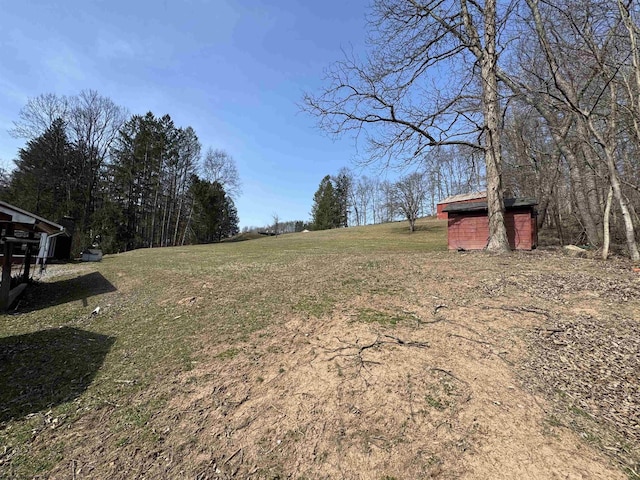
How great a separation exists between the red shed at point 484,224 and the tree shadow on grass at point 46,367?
478 inches

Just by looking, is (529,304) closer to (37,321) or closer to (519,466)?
(519,466)

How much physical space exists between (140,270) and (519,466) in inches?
482

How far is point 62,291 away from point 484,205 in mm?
15482

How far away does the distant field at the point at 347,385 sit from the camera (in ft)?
7.98

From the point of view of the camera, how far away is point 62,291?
9133mm

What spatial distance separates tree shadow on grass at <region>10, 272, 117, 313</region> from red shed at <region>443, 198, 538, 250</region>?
529 inches

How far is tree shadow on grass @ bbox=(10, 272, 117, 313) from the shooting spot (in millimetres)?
7849

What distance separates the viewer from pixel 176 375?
385cm

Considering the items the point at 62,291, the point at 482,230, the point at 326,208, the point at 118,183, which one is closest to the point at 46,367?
the point at 62,291

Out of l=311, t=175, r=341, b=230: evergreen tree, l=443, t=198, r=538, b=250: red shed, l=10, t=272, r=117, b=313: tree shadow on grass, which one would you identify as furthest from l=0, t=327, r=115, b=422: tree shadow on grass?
l=311, t=175, r=341, b=230: evergreen tree

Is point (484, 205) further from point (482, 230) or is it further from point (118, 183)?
point (118, 183)

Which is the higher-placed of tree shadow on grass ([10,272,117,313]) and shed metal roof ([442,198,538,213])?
shed metal roof ([442,198,538,213])

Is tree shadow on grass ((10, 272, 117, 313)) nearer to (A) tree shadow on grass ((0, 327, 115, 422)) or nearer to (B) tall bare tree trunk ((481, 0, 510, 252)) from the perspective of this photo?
(A) tree shadow on grass ((0, 327, 115, 422))

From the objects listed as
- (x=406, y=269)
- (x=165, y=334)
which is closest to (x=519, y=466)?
(x=165, y=334)
